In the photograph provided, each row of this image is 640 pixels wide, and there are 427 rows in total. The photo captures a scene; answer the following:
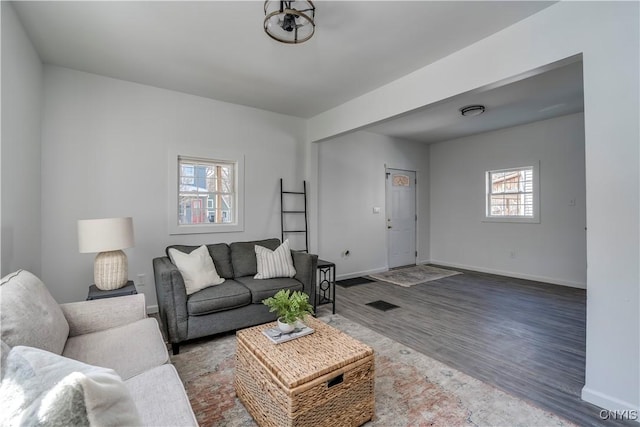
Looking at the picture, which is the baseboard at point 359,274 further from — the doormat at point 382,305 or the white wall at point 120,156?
the white wall at point 120,156

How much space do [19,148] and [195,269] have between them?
1.68 m

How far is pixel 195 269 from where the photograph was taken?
2914 mm

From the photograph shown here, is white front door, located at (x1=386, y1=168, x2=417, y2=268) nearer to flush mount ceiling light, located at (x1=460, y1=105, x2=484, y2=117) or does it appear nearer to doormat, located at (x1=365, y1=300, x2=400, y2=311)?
flush mount ceiling light, located at (x1=460, y1=105, x2=484, y2=117)

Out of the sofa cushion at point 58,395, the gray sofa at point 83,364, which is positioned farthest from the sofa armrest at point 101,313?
the sofa cushion at point 58,395

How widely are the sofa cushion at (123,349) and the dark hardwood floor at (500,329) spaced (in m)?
2.10

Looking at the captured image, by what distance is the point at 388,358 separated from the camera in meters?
2.49

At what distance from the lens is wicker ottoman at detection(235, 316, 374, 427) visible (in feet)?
4.83

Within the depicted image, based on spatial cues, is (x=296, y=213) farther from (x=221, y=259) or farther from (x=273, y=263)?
(x=221, y=259)

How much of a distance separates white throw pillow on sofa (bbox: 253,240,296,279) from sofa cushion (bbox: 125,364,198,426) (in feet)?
5.97

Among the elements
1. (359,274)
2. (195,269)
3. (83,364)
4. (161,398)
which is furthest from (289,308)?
(359,274)

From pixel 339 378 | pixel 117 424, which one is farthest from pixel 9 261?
pixel 339 378

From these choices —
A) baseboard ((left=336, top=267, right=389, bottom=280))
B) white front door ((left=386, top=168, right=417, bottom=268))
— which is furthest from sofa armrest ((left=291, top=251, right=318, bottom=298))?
white front door ((left=386, top=168, right=417, bottom=268))

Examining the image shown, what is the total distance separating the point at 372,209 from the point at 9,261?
192 inches

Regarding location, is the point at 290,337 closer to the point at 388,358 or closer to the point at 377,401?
the point at 377,401
